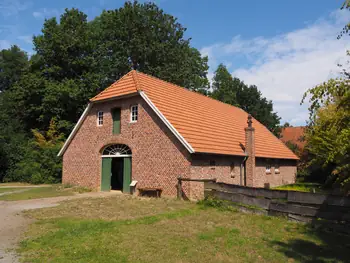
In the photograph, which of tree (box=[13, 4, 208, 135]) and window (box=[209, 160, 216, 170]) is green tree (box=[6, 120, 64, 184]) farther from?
window (box=[209, 160, 216, 170])

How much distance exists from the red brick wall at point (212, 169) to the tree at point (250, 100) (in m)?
23.5

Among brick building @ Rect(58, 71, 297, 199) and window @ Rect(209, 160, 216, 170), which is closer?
brick building @ Rect(58, 71, 297, 199)

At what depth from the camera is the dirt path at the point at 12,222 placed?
682 cm

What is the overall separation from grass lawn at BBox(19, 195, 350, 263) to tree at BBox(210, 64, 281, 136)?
103 feet

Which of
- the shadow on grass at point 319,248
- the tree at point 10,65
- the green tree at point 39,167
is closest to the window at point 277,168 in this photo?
the shadow on grass at point 319,248

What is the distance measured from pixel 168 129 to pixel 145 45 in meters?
22.0

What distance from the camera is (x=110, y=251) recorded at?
22.4ft

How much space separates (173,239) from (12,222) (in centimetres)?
562

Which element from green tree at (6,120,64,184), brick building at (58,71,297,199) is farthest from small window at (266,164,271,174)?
green tree at (6,120,64,184)

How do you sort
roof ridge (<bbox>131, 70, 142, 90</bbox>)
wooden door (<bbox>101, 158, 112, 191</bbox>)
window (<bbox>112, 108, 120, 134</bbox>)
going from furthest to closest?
1. wooden door (<bbox>101, 158, 112, 191</bbox>)
2. window (<bbox>112, 108, 120, 134</bbox>)
3. roof ridge (<bbox>131, 70, 142, 90</bbox>)

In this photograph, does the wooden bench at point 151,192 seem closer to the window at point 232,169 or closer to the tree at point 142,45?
the window at point 232,169

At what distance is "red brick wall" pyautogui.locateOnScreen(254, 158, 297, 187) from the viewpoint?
21.3 metres

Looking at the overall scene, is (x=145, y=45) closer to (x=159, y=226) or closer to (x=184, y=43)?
(x=184, y=43)

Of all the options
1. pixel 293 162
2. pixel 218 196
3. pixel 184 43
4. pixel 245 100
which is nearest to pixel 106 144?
pixel 218 196
